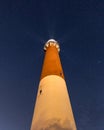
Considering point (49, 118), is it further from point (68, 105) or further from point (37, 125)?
point (68, 105)

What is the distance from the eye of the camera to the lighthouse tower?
7078mm

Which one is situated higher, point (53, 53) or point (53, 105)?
point (53, 53)

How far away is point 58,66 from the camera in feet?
31.5

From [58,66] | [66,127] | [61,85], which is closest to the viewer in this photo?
[66,127]

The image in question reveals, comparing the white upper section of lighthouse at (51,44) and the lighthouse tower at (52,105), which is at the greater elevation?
the white upper section of lighthouse at (51,44)

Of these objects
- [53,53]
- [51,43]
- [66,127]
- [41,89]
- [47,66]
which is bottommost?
[66,127]

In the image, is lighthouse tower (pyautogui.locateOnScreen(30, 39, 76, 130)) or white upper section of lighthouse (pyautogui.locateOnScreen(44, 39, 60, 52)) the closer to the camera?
lighthouse tower (pyautogui.locateOnScreen(30, 39, 76, 130))

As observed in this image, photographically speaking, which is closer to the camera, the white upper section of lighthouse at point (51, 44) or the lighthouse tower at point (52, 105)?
the lighthouse tower at point (52, 105)

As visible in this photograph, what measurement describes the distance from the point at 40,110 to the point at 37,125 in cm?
57

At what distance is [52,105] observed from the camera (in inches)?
295

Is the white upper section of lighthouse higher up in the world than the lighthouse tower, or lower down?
higher up

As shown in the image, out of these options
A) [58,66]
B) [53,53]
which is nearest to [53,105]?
[58,66]

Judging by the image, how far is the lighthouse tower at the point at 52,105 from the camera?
7078 millimetres

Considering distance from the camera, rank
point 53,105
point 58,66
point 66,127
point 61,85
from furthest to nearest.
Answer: point 58,66 < point 61,85 < point 53,105 < point 66,127
